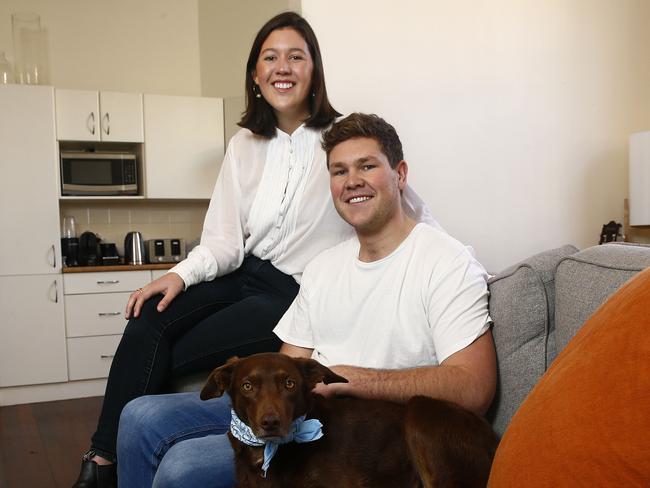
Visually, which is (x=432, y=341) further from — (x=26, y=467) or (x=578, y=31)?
(x=26, y=467)

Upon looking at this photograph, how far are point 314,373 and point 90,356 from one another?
14.1 feet

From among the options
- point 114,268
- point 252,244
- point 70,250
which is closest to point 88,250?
point 70,250

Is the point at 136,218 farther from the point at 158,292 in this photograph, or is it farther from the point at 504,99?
the point at 158,292

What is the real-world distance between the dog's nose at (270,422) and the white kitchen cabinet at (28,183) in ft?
14.3

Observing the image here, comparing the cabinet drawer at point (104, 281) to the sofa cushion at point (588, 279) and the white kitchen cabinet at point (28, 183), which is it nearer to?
the white kitchen cabinet at point (28, 183)

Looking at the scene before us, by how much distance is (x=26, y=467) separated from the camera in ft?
11.6

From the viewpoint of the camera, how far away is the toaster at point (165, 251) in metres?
5.75

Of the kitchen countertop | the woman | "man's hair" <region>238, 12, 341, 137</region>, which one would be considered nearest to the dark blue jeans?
the woman

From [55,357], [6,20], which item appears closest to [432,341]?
[55,357]

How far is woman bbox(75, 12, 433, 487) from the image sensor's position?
84.8 inches

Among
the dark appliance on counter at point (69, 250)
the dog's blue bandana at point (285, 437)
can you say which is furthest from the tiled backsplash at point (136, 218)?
the dog's blue bandana at point (285, 437)

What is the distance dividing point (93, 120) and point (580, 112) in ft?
11.9

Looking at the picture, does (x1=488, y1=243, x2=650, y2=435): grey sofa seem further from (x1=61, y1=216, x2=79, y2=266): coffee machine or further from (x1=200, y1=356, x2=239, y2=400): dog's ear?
(x1=61, y1=216, x2=79, y2=266): coffee machine

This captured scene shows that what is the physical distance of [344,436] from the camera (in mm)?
1454
